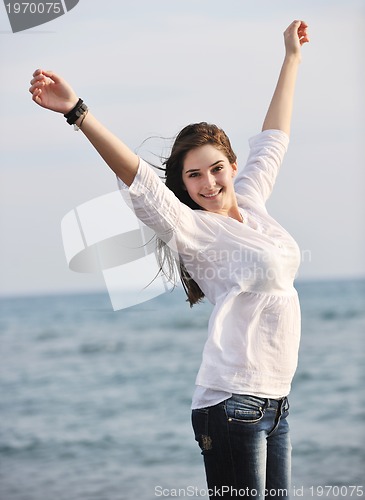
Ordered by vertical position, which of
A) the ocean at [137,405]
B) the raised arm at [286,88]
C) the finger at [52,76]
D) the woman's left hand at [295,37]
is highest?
the woman's left hand at [295,37]

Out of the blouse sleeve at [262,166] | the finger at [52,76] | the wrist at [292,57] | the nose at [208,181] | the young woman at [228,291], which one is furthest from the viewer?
the wrist at [292,57]

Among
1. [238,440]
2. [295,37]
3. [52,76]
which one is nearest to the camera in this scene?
[52,76]

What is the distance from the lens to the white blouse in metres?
1.80

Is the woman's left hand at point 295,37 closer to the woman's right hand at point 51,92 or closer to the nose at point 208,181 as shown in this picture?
the nose at point 208,181

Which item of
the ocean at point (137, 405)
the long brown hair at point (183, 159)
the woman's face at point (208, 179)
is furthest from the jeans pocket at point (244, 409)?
the ocean at point (137, 405)

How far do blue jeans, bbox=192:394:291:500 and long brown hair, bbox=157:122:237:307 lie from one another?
31 centimetres

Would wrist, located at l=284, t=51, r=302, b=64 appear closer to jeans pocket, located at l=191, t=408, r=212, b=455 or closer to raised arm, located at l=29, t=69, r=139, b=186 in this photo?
raised arm, located at l=29, t=69, r=139, b=186

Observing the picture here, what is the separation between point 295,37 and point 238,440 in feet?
3.53

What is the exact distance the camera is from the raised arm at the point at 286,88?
2.21 meters

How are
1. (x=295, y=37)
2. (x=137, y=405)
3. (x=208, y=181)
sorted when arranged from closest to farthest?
(x=208, y=181) < (x=295, y=37) < (x=137, y=405)

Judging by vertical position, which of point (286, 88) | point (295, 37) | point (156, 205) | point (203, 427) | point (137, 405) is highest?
→ point (295, 37)

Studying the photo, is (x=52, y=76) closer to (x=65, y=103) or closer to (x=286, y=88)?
(x=65, y=103)

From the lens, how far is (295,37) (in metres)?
2.25

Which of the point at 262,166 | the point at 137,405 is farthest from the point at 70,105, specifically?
the point at 137,405
